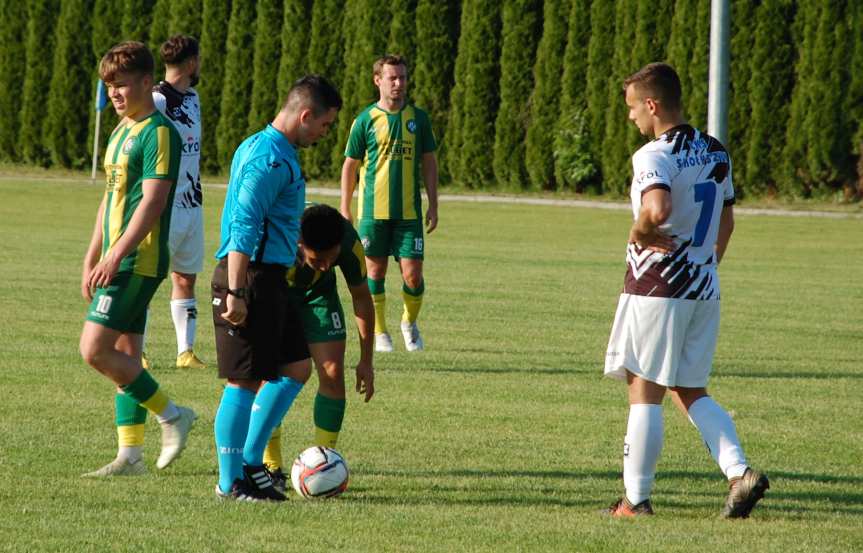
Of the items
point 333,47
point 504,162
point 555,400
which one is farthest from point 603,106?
point 555,400

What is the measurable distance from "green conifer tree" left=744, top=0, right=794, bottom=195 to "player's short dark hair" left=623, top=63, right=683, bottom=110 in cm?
2691

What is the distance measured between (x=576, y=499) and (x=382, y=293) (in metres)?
5.83

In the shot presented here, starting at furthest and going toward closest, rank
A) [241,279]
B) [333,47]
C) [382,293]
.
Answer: [333,47] → [382,293] → [241,279]

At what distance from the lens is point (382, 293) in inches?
489

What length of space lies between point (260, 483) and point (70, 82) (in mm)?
36640

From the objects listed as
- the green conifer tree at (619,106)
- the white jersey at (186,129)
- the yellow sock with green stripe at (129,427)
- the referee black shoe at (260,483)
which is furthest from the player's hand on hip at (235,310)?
the green conifer tree at (619,106)

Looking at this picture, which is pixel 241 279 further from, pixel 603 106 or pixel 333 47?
pixel 333 47

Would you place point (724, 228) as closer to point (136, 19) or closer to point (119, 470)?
point (119, 470)

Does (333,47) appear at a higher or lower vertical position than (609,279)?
higher

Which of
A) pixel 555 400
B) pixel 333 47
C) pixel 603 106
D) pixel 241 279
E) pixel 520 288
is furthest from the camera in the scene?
pixel 333 47

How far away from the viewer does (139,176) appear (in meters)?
6.95

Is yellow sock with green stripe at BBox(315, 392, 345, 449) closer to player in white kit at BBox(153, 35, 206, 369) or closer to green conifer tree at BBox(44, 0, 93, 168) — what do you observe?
player in white kit at BBox(153, 35, 206, 369)

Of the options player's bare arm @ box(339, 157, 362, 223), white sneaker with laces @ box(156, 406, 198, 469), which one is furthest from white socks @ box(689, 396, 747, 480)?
player's bare arm @ box(339, 157, 362, 223)

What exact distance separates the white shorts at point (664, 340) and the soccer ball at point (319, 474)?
1.35 meters
